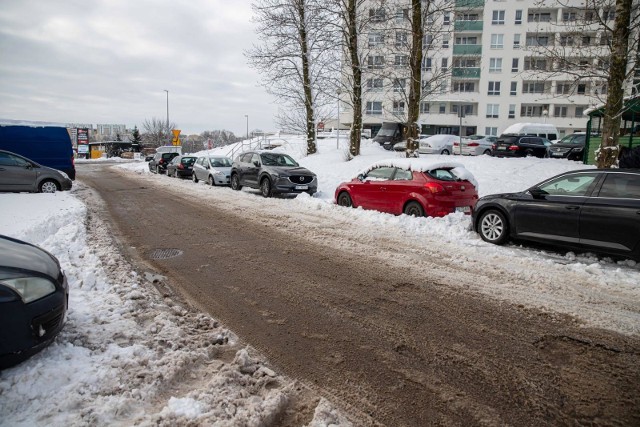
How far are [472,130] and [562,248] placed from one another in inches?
2079

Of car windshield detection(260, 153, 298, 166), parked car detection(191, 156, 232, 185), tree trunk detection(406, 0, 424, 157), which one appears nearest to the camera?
tree trunk detection(406, 0, 424, 157)

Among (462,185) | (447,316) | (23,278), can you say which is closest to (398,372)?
(447,316)

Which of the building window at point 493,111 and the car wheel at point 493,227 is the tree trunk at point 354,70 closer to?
the car wheel at point 493,227

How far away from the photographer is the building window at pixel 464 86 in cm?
5516

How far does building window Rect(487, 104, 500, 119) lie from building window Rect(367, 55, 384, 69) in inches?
1455

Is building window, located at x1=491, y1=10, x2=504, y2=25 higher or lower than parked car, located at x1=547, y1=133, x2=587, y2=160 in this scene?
higher

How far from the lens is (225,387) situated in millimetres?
2961

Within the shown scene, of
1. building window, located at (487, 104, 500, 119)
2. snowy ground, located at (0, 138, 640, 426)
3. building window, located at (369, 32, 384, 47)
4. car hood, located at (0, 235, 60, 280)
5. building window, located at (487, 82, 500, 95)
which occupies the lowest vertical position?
snowy ground, located at (0, 138, 640, 426)

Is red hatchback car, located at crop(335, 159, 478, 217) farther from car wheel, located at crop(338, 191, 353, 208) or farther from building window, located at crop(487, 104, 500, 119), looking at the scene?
building window, located at crop(487, 104, 500, 119)

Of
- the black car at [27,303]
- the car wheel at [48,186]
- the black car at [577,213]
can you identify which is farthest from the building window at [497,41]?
the black car at [27,303]

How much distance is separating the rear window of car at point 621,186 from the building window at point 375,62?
1535 cm

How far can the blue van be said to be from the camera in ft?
63.5

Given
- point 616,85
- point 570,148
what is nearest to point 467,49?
point 570,148

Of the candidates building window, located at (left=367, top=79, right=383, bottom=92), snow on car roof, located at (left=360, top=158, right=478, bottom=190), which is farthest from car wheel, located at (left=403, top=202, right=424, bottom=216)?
building window, located at (left=367, top=79, right=383, bottom=92)
